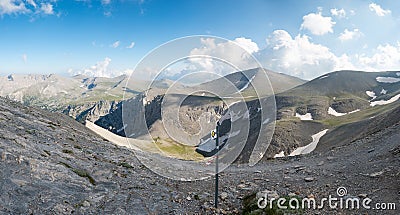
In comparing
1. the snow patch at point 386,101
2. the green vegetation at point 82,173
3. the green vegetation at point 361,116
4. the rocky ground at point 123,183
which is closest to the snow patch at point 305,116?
the green vegetation at point 361,116

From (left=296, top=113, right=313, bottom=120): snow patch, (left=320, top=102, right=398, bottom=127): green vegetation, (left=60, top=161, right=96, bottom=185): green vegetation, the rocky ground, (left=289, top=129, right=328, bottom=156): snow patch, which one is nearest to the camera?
the rocky ground

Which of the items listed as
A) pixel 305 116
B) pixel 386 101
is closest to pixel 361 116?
pixel 305 116

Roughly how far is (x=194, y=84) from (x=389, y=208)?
33.5ft

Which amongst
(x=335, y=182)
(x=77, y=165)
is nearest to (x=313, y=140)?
(x=335, y=182)

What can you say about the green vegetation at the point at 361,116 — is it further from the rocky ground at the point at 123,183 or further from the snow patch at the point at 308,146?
the rocky ground at the point at 123,183

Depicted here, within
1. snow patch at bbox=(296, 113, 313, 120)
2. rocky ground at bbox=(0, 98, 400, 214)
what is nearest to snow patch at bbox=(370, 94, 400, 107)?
snow patch at bbox=(296, 113, 313, 120)

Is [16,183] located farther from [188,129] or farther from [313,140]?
[313,140]

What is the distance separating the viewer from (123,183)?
16.4 metres

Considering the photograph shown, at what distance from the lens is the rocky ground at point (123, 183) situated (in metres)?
12.3

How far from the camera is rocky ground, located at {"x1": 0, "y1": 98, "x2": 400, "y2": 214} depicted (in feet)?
40.3

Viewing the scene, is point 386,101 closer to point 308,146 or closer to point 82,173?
point 308,146

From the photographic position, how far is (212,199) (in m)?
15.4

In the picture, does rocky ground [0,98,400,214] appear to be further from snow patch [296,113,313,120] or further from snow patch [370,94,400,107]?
snow patch [370,94,400,107]

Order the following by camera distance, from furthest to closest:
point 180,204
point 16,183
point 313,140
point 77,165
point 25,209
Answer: point 313,140
point 77,165
point 180,204
point 16,183
point 25,209
